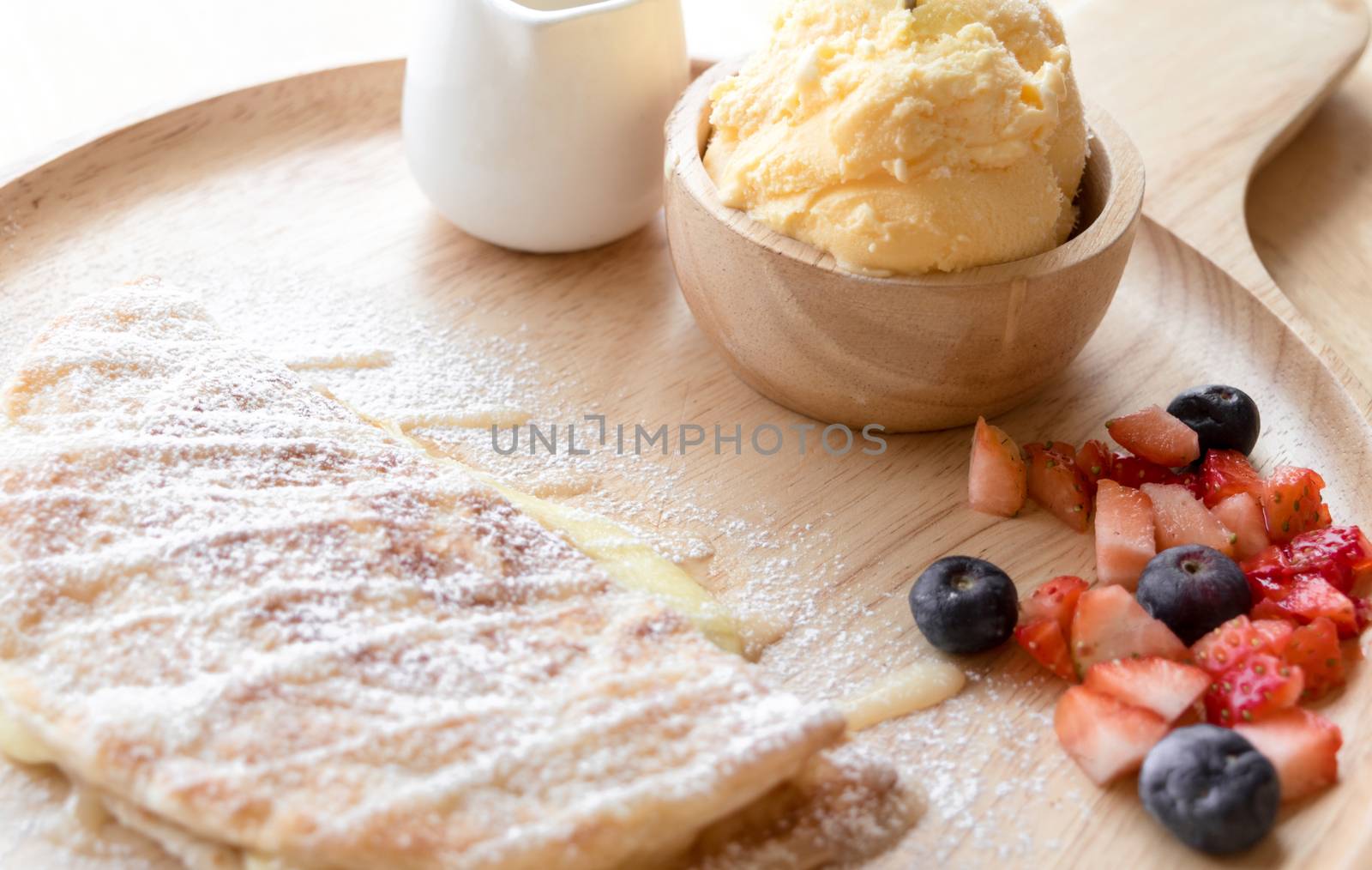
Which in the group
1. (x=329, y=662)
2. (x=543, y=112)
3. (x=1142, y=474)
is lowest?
(x=1142, y=474)

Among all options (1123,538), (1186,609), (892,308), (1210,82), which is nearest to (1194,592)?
(1186,609)

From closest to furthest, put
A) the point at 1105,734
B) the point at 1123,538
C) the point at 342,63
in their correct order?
the point at 1105,734, the point at 1123,538, the point at 342,63

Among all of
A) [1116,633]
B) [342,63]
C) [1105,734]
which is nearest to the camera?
[1105,734]

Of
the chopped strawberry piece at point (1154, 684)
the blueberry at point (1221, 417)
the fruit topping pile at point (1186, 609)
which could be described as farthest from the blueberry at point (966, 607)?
the blueberry at point (1221, 417)

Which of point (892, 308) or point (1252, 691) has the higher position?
point (892, 308)

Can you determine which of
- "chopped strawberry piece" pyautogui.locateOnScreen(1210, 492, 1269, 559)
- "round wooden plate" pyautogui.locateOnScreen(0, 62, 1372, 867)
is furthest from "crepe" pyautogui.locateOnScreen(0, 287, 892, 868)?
"chopped strawberry piece" pyautogui.locateOnScreen(1210, 492, 1269, 559)

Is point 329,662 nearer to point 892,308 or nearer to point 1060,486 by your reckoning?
point 892,308

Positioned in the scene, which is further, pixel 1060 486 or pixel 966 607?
pixel 1060 486

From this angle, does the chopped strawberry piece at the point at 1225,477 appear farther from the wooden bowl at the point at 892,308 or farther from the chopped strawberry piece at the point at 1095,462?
the wooden bowl at the point at 892,308
